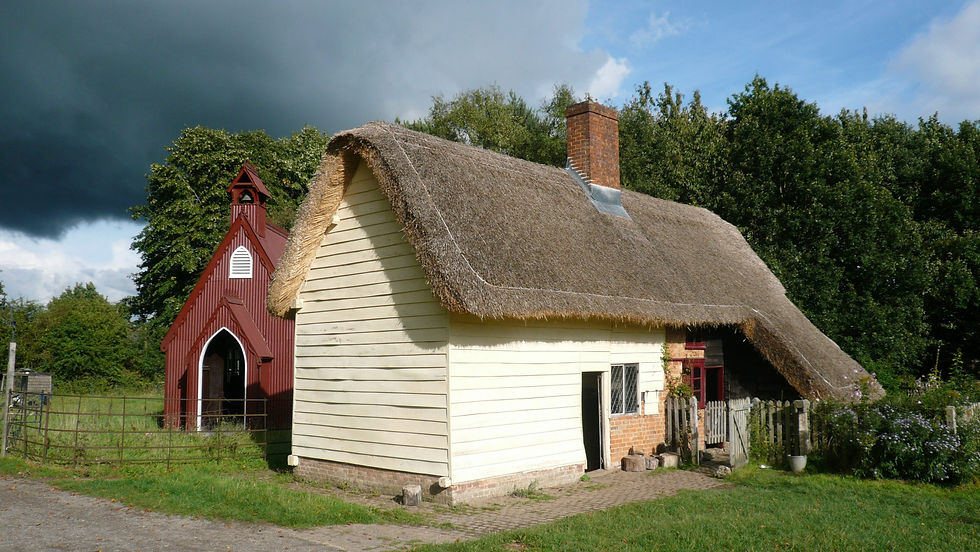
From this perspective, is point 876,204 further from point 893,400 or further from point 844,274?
point 893,400

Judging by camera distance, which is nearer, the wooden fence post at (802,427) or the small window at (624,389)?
the wooden fence post at (802,427)

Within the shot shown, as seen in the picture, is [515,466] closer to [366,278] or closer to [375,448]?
[375,448]

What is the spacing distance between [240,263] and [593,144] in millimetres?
11015

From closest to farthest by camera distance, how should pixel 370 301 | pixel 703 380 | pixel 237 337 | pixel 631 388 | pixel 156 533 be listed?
pixel 156 533
pixel 370 301
pixel 631 388
pixel 703 380
pixel 237 337

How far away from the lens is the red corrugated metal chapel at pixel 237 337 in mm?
18906

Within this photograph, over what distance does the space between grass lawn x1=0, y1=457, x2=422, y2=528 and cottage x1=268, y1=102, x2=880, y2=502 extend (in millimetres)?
1133

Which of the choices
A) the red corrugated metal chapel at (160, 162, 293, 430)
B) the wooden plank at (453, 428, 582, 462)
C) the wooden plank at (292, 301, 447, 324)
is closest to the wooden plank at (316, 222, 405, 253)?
the wooden plank at (292, 301, 447, 324)

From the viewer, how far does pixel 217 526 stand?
8.50 meters

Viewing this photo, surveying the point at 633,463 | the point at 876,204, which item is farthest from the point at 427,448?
the point at 876,204

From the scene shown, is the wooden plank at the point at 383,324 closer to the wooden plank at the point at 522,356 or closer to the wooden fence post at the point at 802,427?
the wooden plank at the point at 522,356

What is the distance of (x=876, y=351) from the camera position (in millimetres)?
23188

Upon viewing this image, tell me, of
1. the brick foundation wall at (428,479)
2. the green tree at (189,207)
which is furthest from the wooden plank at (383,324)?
the green tree at (189,207)

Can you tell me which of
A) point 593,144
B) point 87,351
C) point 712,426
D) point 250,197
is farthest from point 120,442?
point 87,351

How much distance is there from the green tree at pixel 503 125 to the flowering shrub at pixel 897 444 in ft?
90.5
